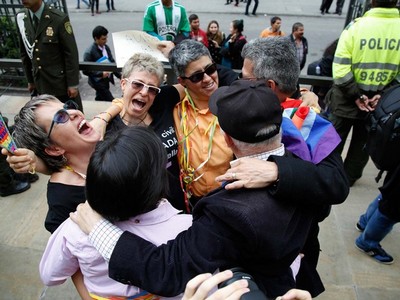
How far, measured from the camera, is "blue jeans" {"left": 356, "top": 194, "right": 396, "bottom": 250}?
265cm

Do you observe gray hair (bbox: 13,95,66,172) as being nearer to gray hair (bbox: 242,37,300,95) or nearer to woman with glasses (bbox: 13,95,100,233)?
woman with glasses (bbox: 13,95,100,233)

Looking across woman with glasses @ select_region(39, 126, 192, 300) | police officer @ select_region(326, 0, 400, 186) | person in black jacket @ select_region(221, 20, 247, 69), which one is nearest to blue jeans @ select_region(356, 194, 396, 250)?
police officer @ select_region(326, 0, 400, 186)

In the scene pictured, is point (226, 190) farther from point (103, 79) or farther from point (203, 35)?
point (203, 35)

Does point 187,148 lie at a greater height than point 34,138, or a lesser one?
lesser

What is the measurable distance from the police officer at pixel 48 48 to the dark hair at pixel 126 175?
10.6 ft

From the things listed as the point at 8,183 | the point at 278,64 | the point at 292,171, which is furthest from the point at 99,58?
the point at 292,171

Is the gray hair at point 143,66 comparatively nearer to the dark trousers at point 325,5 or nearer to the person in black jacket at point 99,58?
the person in black jacket at point 99,58

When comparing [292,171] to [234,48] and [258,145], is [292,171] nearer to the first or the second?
[258,145]

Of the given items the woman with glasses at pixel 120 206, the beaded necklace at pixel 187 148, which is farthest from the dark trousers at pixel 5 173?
the woman with glasses at pixel 120 206

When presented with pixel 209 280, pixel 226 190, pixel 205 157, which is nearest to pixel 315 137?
pixel 226 190

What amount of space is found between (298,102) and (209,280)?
3.66 ft

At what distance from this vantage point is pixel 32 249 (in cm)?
301

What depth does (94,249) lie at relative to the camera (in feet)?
3.96

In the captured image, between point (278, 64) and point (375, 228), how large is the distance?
179cm
